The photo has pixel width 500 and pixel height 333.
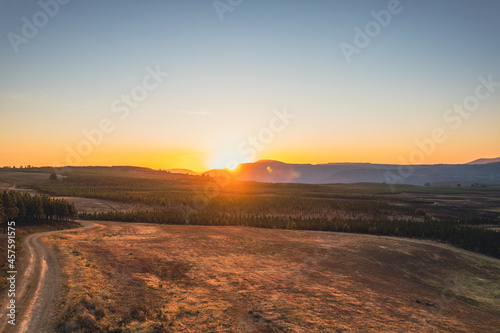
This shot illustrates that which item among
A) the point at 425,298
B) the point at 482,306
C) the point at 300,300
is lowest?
the point at 482,306

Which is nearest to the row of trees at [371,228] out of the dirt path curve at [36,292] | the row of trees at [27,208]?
the row of trees at [27,208]

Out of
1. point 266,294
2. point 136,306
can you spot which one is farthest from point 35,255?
point 266,294

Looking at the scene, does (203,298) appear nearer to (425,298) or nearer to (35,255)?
(35,255)

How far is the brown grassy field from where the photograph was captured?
9.55 m

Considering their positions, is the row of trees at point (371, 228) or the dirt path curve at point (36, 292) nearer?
the dirt path curve at point (36, 292)

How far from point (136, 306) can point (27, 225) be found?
19.3 metres

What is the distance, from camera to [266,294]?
11.9 metres

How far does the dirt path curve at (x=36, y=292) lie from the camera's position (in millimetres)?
8023

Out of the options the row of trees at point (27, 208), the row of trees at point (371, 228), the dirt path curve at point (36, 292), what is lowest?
the row of trees at point (371, 228)

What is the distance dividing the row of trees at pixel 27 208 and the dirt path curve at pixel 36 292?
8.19 meters

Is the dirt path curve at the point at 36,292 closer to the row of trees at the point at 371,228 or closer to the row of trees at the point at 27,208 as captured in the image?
the row of trees at the point at 27,208

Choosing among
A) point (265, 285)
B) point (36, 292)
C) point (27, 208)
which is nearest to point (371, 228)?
point (265, 285)

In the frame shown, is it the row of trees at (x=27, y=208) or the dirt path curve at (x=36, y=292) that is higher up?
the row of trees at (x=27, y=208)

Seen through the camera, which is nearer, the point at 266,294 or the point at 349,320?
the point at 349,320
